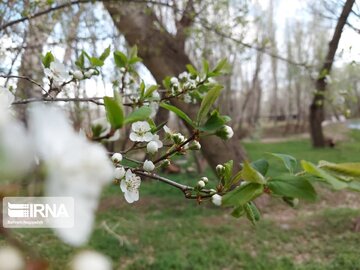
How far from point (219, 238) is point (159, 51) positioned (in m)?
1.45

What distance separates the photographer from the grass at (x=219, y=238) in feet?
7.80

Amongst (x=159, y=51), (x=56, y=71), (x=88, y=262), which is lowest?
(x=88, y=262)

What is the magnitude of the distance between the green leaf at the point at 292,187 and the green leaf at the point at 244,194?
1cm

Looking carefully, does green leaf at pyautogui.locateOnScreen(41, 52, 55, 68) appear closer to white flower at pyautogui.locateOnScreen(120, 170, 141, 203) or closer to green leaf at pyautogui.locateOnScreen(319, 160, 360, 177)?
white flower at pyautogui.locateOnScreen(120, 170, 141, 203)

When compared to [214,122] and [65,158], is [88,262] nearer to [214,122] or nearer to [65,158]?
[65,158]

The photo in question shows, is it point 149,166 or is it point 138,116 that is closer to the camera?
point 138,116

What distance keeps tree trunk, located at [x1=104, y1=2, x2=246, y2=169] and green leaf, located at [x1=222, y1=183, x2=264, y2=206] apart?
→ 241 cm

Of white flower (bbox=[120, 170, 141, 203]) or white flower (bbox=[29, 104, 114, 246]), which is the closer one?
white flower (bbox=[29, 104, 114, 246])

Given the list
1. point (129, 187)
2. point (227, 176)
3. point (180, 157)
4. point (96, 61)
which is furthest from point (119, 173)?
point (180, 157)

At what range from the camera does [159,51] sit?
312 centimetres

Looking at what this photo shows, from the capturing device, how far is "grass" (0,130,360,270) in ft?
7.80

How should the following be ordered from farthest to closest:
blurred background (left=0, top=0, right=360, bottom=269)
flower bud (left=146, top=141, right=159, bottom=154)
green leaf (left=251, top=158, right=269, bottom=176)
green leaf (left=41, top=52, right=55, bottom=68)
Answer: blurred background (left=0, top=0, right=360, bottom=269) < green leaf (left=41, top=52, right=55, bottom=68) < flower bud (left=146, top=141, right=159, bottom=154) < green leaf (left=251, top=158, right=269, bottom=176)

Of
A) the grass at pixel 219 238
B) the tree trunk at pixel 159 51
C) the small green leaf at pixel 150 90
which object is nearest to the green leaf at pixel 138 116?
the small green leaf at pixel 150 90

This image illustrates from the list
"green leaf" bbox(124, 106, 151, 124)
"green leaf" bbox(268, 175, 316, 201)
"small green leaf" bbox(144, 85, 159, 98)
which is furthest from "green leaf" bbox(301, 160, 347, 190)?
"small green leaf" bbox(144, 85, 159, 98)
